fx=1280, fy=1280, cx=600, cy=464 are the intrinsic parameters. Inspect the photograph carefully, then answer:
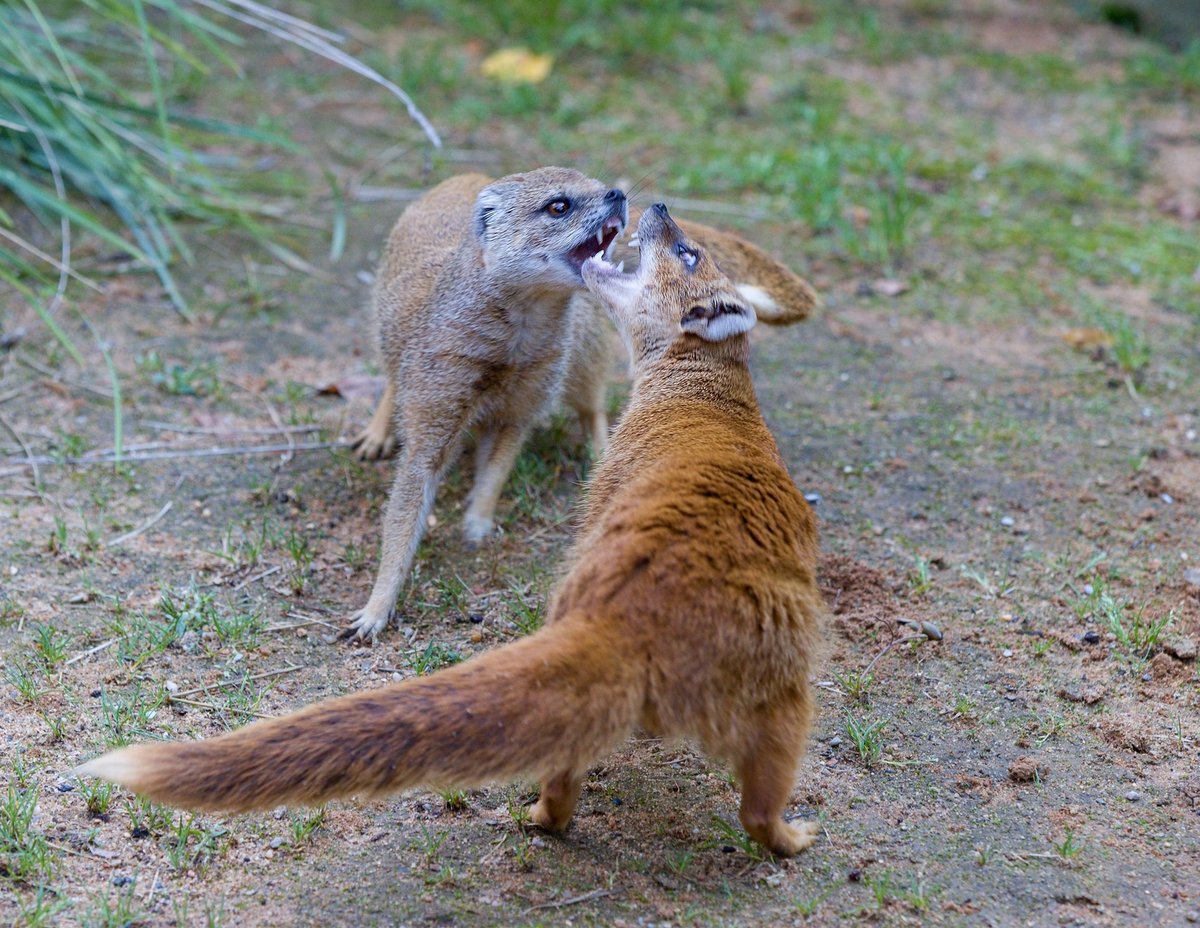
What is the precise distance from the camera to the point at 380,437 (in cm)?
452

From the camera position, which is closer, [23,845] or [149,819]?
[23,845]

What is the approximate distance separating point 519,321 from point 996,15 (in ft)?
20.0

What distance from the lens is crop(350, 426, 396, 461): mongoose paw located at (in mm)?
4500

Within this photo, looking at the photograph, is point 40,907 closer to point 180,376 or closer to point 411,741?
point 411,741

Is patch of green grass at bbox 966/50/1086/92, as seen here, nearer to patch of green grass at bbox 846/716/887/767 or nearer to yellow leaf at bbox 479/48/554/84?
yellow leaf at bbox 479/48/554/84

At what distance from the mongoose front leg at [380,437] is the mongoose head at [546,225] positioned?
0.84 m

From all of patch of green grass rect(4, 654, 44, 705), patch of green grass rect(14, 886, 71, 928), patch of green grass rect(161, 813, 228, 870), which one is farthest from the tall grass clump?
patch of green grass rect(14, 886, 71, 928)

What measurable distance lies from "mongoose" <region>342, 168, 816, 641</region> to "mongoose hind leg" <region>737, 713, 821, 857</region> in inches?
53.4

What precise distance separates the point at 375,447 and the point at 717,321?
164 cm

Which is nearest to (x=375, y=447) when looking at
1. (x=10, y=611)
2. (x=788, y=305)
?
(x=10, y=611)

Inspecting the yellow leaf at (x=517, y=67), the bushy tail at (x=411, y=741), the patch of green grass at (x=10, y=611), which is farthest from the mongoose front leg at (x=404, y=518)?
the yellow leaf at (x=517, y=67)

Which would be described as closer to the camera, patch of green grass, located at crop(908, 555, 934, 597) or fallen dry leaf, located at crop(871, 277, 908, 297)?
patch of green grass, located at crop(908, 555, 934, 597)

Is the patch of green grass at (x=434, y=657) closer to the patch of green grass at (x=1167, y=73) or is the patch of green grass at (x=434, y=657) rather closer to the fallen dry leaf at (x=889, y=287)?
the fallen dry leaf at (x=889, y=287)

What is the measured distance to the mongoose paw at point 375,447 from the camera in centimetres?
450
